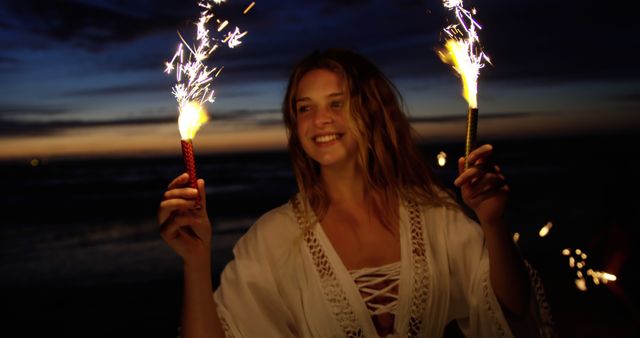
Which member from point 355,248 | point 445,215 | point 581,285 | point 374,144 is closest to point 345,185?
point 374,144

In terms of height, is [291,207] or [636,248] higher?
[291,207]

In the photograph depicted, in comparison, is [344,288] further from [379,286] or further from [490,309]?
[490,309]

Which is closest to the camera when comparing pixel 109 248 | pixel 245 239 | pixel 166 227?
pixel 166 227

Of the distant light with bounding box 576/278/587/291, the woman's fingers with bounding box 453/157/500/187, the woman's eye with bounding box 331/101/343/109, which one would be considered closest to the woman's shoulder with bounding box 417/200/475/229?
the woman's eye with bounding box 331/101/343/109

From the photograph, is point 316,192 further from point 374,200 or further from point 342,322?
point 342,322

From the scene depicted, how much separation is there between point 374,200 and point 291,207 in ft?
1.57

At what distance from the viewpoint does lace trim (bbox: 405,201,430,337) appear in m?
2.76

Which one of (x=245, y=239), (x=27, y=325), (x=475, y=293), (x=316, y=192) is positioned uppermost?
(x=316, y=192)

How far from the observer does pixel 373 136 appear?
10.5 ft

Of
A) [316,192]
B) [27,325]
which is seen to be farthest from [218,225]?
[316,192]

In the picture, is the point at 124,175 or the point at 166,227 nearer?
the point at 166,227

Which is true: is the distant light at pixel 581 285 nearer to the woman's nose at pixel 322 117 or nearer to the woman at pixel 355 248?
the woman at pixel 355 248

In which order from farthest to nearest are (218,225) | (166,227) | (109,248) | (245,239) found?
1. (218,225)
2. (109,248)
3. (245,239)
4. (166,227)

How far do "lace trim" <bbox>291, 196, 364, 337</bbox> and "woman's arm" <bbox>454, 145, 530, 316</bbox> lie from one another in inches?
27.3
